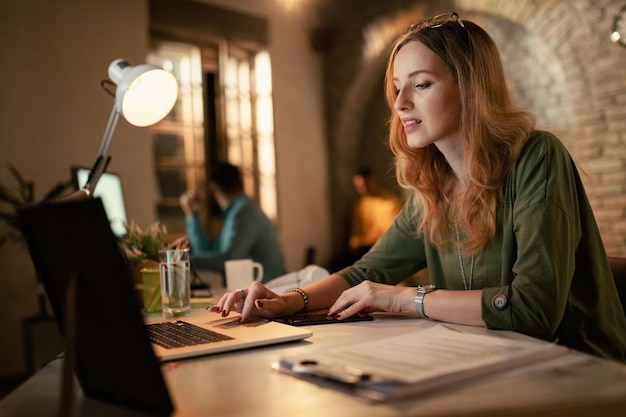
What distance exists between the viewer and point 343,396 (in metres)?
0.79

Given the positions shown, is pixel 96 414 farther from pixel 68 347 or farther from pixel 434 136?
pixel 434 136

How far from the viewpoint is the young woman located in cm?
125

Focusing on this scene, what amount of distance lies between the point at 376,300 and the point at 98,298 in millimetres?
751

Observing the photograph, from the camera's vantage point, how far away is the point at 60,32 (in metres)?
4.56

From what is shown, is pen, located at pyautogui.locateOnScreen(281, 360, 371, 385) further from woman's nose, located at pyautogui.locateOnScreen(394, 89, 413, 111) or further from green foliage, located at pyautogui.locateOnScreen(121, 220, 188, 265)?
green foliage, located at pyautogui.locateOnScreen(121, 220, 188, 265)

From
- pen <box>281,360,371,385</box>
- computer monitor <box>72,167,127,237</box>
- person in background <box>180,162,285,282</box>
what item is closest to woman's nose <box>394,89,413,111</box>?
pen <box>281,360,371,385</box>

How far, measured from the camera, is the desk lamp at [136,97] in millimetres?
1865

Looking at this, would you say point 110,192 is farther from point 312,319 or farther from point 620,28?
point 620,28

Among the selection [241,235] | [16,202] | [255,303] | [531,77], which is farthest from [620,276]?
[531,77]

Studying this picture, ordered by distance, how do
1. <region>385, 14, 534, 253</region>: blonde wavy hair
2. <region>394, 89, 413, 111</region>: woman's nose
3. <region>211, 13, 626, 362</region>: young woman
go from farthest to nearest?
<region>394, 89, 413, 111</region>: woman's nose
<region>385, 14, 534, 253</region>: blonde wavy hair
<region>211, 13, 626, 362</region>: young woman

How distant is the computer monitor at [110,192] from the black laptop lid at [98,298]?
189 cm

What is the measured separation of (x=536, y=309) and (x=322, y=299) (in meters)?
0.57

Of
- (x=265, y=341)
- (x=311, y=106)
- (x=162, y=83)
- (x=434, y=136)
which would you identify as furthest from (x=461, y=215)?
(x=311, y=106)

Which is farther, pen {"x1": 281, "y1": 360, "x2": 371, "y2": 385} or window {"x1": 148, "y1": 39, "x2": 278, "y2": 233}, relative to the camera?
window {"x1": 148, "y1": 39, "x2": 278, "y2": 233}
